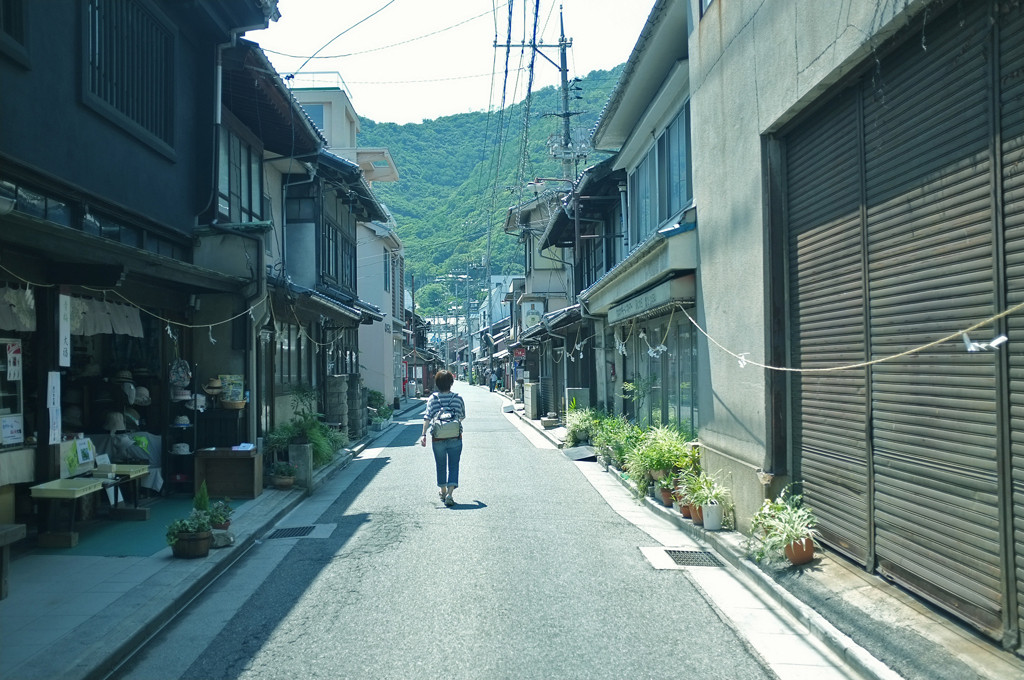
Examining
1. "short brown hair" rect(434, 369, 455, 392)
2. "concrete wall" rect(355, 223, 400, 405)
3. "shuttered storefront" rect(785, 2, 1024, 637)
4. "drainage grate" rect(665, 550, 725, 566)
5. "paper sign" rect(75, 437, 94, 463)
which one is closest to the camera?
"shuttered storefront" rect(785, 2, 1024, 637)

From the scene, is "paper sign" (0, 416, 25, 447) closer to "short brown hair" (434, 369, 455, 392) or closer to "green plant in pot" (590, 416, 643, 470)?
"short brown hair" (434, 369, 455, 392)

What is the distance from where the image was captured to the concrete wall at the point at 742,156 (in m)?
6.94

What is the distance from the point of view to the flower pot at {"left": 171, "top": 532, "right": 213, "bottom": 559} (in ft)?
26.3

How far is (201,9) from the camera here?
37.7 feet

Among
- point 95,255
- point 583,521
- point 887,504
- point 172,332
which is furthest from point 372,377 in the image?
point 887,504

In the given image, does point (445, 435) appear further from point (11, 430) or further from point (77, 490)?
point (11, 430)

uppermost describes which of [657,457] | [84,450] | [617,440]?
[84,450]

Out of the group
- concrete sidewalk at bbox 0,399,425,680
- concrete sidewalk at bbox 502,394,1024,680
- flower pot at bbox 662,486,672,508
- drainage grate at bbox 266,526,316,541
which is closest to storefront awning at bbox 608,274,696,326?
flower pot at bbox 662,486,672,508

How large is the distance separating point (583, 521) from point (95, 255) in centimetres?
650

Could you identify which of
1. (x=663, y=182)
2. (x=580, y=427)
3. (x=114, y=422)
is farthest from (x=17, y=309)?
(x=580, y=427)

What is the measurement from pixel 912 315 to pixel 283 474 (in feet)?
32.7

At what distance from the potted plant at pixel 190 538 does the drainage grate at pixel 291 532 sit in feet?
4.80

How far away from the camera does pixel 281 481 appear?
12648mm

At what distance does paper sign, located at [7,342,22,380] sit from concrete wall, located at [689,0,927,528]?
26.1 ft
